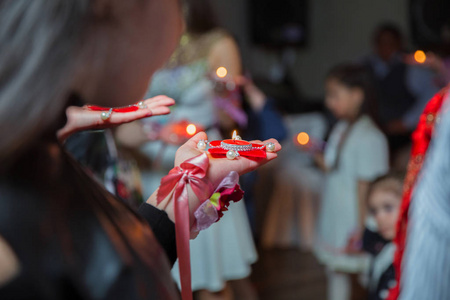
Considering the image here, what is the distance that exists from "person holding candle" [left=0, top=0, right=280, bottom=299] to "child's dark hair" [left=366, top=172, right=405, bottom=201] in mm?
1285

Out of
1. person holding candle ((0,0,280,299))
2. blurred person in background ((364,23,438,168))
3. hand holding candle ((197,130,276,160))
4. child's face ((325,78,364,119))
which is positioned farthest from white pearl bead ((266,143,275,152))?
blurred person in background ((364,23,438,168))

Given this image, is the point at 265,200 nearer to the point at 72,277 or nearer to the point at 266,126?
the point at 266,126

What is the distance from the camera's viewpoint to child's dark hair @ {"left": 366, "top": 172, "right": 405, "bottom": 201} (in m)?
1.64

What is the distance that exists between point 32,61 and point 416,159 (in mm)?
680

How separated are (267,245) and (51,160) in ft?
9.98

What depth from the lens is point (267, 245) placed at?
3.41m

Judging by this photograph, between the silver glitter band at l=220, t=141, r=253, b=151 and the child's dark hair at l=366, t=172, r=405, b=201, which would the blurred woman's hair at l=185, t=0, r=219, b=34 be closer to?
the child's dark hair at l=366, t=172, r=405, b=201

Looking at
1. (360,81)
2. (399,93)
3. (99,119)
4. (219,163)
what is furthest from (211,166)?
(399,93)

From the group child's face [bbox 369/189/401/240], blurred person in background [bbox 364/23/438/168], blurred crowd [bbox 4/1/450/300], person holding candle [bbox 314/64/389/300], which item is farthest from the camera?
blurred person in background [bbox 364/23/438/168]

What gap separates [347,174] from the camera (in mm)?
2186

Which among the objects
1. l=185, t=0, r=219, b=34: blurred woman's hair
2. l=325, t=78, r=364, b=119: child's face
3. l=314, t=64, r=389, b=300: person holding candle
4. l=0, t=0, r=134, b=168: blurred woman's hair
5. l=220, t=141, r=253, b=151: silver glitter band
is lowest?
l=314, t=64, r=389, b=300: person holding candle

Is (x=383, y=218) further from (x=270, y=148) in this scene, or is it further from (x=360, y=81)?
(x=270, y=148)

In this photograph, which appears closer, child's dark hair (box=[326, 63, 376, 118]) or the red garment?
the red garment

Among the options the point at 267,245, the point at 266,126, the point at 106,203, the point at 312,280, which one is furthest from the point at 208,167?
the point at 267,245
